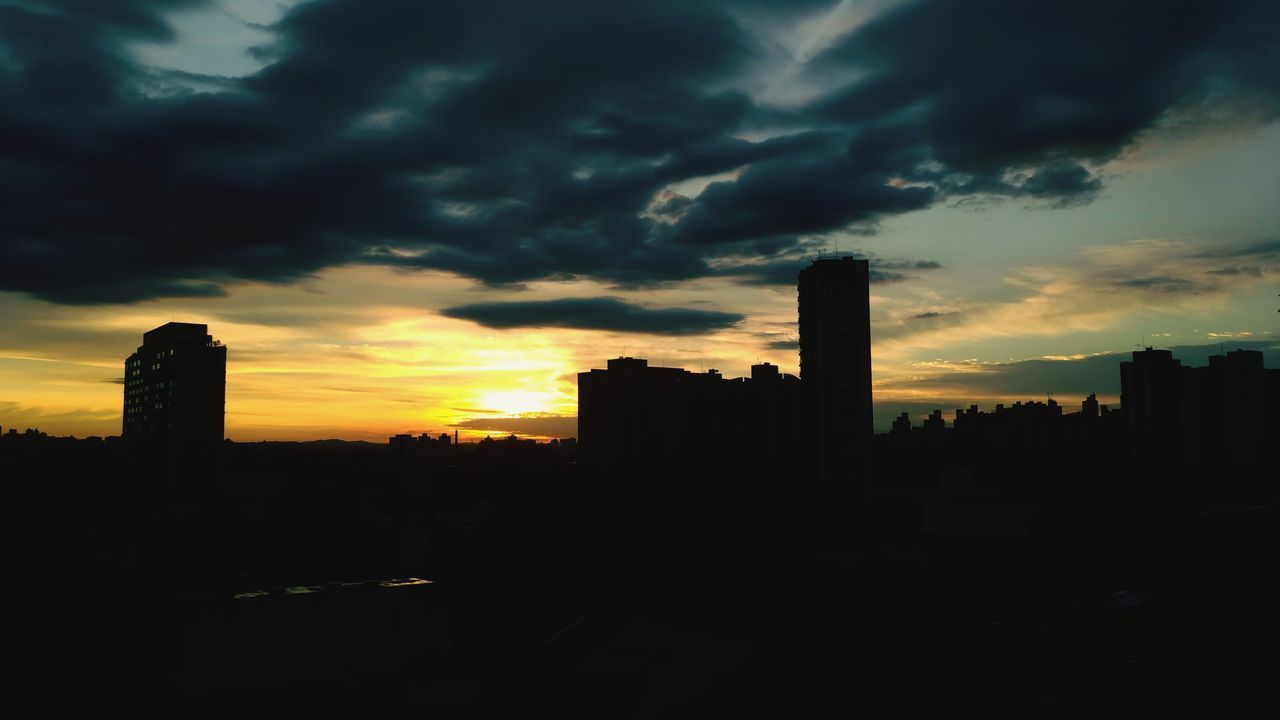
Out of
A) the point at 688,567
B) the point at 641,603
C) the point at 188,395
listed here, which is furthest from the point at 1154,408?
the point at 188,395

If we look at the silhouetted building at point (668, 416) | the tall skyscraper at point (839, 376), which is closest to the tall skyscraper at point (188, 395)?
the silhouetted building at point (668, 416)

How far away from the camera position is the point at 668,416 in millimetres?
87375


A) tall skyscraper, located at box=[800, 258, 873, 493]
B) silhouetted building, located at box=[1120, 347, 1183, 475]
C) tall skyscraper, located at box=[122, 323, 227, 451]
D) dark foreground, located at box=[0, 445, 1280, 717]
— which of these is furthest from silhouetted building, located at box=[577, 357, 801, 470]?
tall skyscraper, located at box=[122, 323, 227, 451]

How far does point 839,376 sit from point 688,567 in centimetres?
3440

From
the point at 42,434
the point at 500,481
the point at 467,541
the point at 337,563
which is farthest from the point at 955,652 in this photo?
the point at 42,434

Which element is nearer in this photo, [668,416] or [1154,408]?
[1154,408]

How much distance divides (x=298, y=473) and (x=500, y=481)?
32599 mm

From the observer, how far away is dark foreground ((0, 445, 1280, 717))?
57.2 ft

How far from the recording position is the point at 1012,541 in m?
42.4

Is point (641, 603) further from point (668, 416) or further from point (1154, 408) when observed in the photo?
point (1154, 408)

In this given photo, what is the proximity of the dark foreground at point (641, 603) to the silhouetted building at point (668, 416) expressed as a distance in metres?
23.5

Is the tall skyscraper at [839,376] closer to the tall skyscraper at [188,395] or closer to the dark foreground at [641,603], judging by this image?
the dark foreground at [641,603]

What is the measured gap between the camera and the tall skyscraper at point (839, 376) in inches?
2896

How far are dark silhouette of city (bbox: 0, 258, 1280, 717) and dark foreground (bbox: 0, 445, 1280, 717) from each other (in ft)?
0.35
